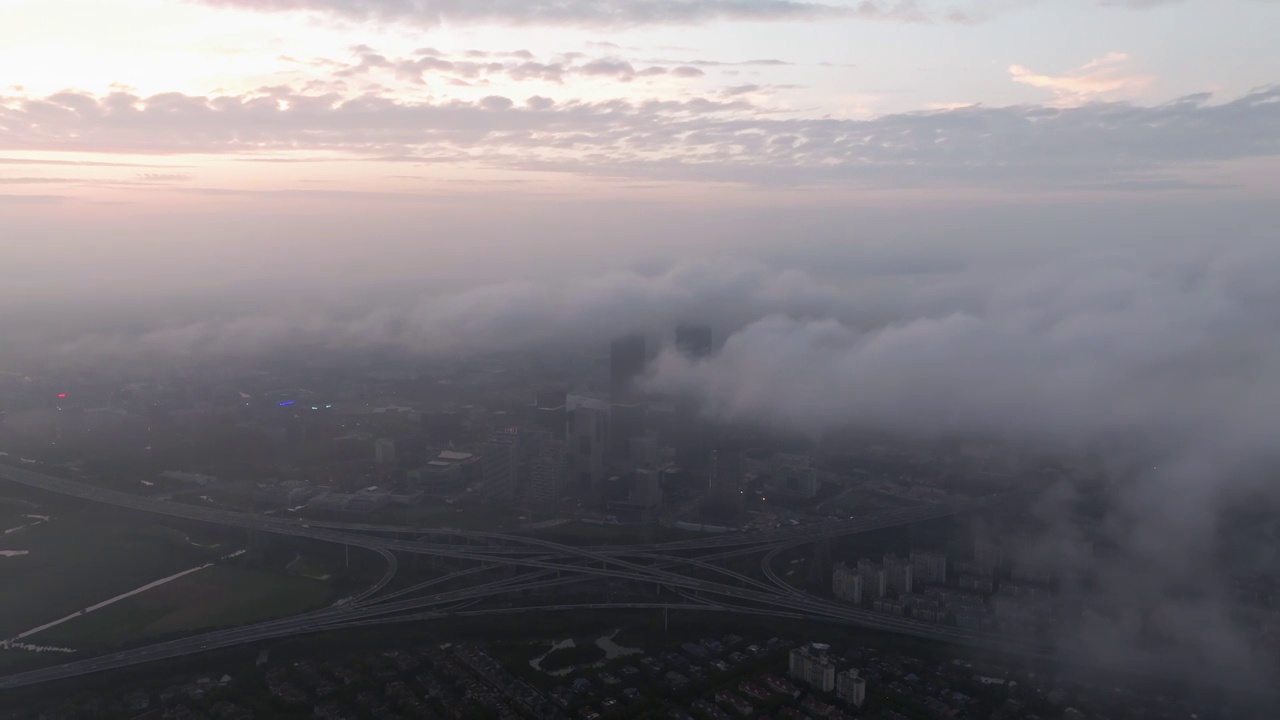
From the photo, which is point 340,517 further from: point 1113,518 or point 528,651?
point 1113,518

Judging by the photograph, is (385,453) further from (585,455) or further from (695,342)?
(695,342)

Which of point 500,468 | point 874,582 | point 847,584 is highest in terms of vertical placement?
point 874,582

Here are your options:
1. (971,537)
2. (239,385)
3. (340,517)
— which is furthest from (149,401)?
(971,537)

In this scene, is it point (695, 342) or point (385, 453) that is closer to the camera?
point (385, 453)

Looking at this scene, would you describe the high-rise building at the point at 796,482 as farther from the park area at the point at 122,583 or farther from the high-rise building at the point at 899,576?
the park area at the point at 122,583

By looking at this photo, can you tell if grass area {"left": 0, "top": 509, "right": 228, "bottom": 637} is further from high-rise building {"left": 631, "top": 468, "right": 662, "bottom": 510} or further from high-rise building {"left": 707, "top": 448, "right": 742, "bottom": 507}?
high-rise building {"left": 707, "top": 448, "right": 742, "bottom": 507}

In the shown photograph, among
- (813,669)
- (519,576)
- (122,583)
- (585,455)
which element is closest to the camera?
(813,669)

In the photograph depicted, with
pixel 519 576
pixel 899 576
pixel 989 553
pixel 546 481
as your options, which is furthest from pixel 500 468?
pixel 989 553
